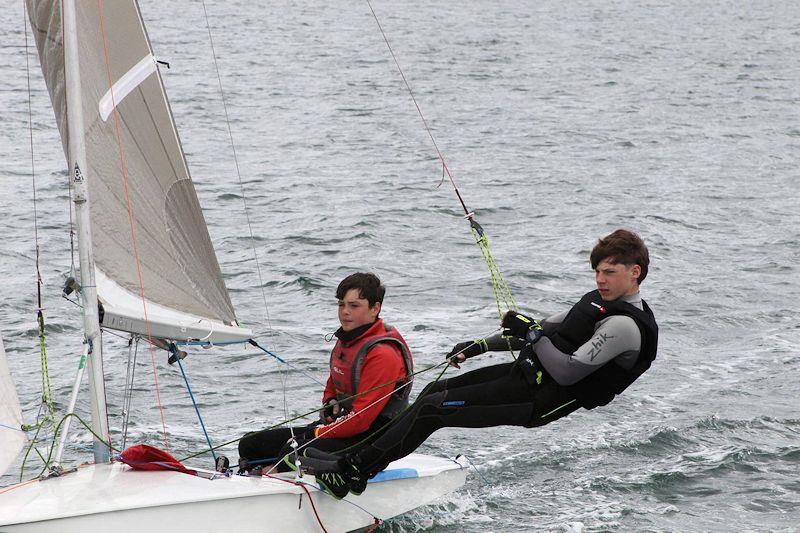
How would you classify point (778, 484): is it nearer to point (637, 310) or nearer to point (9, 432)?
point (637, 310)

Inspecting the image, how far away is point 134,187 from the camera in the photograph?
5410 mm

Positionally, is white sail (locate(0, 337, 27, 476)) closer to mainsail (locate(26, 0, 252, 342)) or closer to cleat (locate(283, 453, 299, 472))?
mainsail (locate(26, 0, 252, 342))

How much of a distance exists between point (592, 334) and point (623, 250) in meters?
0.38

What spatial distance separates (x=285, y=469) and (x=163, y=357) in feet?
11.6

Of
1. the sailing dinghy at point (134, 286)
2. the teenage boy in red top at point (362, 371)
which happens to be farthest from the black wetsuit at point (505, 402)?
the sailing dinghy at point (134, 286)

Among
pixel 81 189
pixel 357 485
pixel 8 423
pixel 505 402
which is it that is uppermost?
pixel 81 189

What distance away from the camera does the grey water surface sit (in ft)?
21.2

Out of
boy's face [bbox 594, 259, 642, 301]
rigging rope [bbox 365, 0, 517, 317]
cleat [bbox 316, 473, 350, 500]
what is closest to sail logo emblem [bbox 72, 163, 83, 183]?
rigging rope [bbox 365, 0, 517, 317]

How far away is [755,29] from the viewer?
31.1 metres

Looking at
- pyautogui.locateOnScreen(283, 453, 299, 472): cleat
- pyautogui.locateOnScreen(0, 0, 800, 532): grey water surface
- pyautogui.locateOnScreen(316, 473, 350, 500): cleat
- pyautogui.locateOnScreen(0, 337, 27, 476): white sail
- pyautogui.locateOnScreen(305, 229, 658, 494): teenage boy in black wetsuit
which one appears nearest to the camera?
pyautogui.locateOnScreen(0, 337, 27, 476): white sail

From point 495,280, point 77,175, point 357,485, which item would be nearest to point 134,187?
point 77,175

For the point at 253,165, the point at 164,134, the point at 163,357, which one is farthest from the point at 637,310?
the point at 253,165

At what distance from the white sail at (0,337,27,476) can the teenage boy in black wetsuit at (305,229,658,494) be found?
1218mm

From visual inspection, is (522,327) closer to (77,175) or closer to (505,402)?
(505,402)
